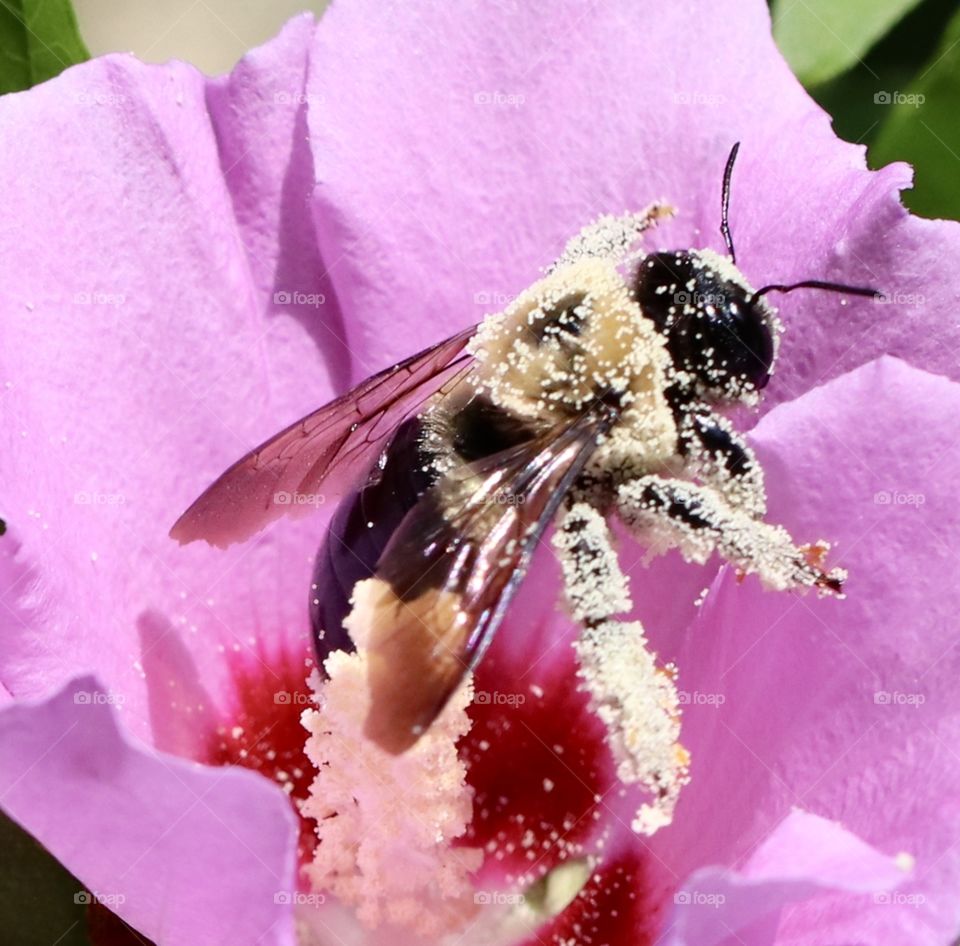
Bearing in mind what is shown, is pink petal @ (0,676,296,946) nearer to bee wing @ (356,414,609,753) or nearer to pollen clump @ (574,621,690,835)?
bee wing @ (356,414,609,753)

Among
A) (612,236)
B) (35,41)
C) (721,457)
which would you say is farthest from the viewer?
(35,41)

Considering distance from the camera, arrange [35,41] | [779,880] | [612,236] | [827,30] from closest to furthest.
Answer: [779,880], [612,236], [35,41], [827,30]

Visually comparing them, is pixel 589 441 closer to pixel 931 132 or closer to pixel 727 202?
pixel 727 202

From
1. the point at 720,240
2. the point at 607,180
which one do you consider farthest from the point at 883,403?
the point at 607,180

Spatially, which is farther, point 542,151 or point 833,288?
point 542,151

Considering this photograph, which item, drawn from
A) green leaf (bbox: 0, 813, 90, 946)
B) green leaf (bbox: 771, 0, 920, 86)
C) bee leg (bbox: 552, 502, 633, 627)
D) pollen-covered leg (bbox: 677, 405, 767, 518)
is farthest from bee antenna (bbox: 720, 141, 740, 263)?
green leaf (bbox: 0, 813, 90, 946)

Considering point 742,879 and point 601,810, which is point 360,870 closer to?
point 601,810

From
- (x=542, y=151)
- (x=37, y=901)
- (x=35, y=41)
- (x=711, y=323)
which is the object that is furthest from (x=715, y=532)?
(x=35, y=41)
